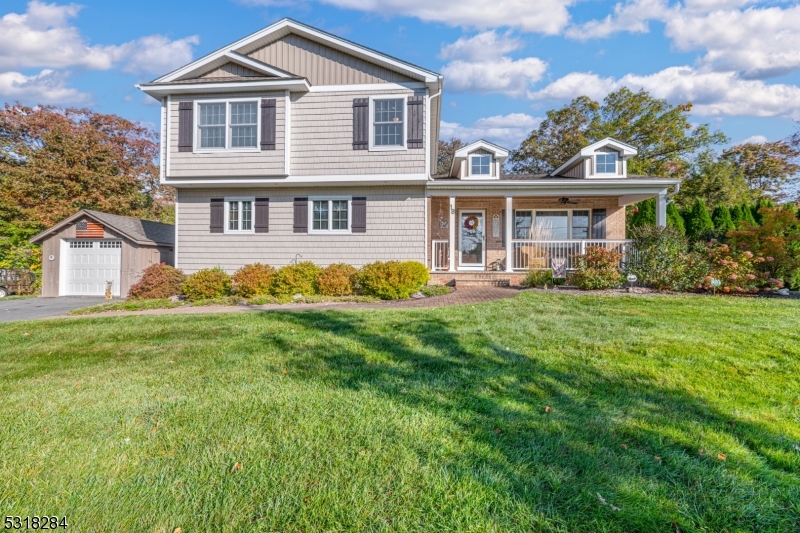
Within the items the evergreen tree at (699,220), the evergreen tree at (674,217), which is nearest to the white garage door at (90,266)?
the evergreen tree at (674,217)

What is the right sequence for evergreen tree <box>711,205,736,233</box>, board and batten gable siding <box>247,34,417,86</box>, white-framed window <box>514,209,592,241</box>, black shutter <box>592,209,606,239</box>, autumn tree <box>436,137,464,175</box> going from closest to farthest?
board and batten gable siding <box>247,34,417,86</box>, black shutter <box>592,209,606,239</box>, white-framed window <box>514,209,592,241</box>, evergreen tree <box>711,205,736,233</box>, autumn tree <box>436,137,464,175</box>

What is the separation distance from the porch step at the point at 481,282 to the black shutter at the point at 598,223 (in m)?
4.87

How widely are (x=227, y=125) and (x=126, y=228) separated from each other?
554cm

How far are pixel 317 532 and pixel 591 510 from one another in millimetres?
1318

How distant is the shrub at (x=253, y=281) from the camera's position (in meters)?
10.7

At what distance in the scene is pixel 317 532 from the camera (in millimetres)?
1709

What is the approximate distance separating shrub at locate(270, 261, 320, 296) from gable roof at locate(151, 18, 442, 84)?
5996 mm

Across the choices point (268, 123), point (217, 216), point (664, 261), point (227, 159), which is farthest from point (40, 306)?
point (664, 261)

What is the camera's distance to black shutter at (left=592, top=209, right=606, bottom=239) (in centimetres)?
1422

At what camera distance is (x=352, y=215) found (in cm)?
1226

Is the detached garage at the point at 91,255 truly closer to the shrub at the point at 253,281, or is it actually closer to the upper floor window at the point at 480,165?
the shrub at the point at 253,281

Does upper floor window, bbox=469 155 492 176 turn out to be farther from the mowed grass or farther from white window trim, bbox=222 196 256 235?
the mowed grass

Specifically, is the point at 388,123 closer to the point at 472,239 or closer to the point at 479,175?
the point at 479,175

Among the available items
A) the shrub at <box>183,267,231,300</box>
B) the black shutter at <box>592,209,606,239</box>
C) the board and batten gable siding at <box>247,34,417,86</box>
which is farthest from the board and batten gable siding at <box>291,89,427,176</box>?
the black shutter at <box>592,209,606,239</box>
